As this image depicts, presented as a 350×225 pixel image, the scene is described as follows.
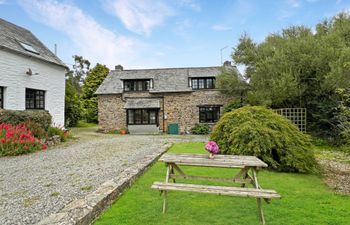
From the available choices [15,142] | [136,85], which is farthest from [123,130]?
[15,142]

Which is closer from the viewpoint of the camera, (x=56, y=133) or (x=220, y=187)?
(x=220, y=187)

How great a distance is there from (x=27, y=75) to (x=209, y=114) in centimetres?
1460

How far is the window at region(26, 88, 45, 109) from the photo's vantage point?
13914mm

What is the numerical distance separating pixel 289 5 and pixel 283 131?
9.62 metres

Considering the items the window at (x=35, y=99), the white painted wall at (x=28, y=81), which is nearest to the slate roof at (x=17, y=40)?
the white painted wall at (x=28, y=81)

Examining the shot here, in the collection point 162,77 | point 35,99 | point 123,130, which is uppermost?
point 162,77

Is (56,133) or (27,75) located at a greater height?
(27,75)

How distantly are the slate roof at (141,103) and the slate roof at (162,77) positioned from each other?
39.4 inches

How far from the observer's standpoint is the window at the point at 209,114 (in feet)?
66.2

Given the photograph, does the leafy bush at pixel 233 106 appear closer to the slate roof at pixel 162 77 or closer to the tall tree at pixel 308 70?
the tall tree at pixel 308 70

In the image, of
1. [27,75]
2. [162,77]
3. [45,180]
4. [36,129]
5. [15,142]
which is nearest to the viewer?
[45,180]

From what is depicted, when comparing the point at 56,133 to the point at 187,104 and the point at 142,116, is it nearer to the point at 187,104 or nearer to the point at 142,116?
the point at 142,116

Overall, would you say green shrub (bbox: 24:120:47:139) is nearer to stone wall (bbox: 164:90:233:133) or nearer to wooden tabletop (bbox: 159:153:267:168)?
wooden tabletop (bbox: 159:153:267:168)

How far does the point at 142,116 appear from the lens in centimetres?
2059
